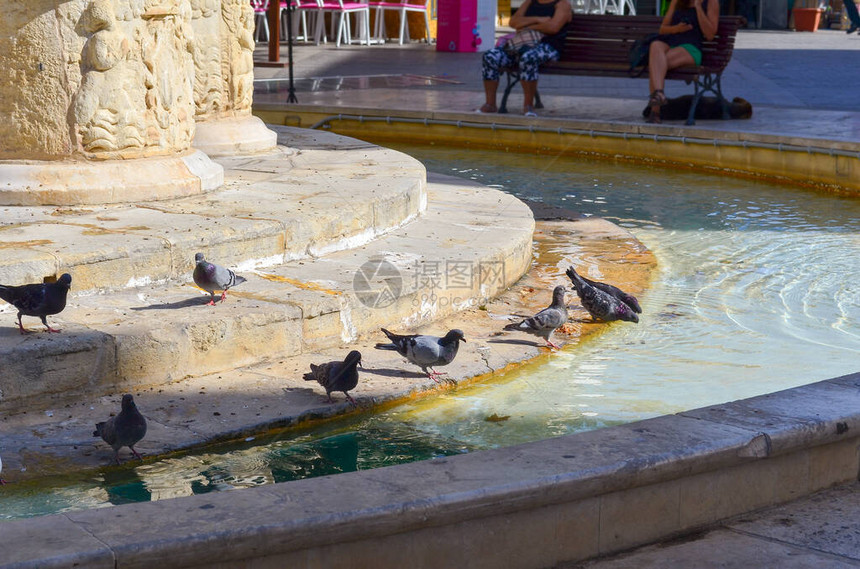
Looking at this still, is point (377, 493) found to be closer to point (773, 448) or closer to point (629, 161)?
point (773, 448)

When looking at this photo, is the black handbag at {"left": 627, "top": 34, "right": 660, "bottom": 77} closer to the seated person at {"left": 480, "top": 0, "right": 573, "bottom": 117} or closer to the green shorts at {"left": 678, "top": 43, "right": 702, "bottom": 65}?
the green shorts at {"left": 678, "top": 43, "right": 702, "bottom": 65}

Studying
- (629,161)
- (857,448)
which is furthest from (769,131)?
(857,448)

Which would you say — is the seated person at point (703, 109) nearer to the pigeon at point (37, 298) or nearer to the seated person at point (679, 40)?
the seated person at point (679, 40)

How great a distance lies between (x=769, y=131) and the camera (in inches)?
388

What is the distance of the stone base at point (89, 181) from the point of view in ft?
18.4

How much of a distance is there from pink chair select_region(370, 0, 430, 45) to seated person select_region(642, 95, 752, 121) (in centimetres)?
1061

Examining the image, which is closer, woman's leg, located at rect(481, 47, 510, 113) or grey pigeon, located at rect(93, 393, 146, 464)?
grey pigeon, located at rect(93, 393, 146, 464)

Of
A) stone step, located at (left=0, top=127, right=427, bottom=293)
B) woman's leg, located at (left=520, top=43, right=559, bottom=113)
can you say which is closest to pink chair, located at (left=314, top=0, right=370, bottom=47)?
woman's leg, located at (left=520, top=43, right=559, bottom=113)

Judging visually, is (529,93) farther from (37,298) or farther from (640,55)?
(37,298)

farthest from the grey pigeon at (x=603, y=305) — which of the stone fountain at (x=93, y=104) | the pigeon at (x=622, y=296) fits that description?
the stone fountain at (x=93, y=104)

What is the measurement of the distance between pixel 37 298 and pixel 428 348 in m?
1.39

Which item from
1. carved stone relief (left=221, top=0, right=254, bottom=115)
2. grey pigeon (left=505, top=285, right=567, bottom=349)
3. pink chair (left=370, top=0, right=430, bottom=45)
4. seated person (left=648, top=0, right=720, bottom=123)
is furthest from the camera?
pink chair (left=370, top=0, right=430, bottom=45)

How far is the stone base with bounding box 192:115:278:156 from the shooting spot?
7652mm

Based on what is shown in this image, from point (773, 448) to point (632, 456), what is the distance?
44 cm
